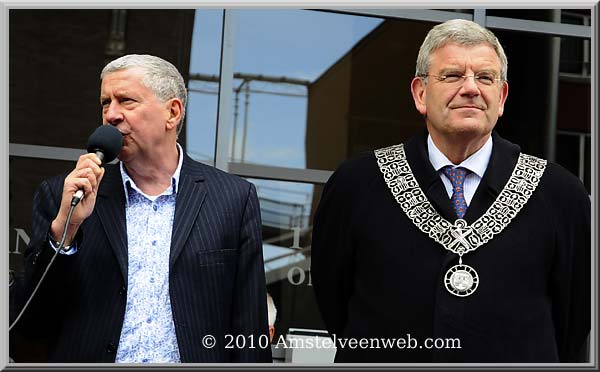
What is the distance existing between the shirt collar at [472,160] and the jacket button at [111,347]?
130 centimetres

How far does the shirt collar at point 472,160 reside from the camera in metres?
4.12

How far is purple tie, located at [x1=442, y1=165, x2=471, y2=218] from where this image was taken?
404 centimetres

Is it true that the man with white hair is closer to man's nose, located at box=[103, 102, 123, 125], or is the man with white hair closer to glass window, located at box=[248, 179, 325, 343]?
man's nose, located at box=[103, 102, 123, 125]

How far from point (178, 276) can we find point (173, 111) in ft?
2.14

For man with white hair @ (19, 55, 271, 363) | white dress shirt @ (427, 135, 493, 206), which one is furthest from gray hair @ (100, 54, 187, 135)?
white dress shirt @ (427, 135, 493, 206)

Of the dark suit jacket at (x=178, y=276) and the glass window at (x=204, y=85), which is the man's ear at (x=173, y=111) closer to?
the dark suit jacket at (x=178, y=276)

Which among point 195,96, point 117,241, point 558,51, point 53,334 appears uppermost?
point 558,51

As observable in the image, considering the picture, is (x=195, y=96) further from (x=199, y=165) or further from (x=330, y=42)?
(x=199, y=165)

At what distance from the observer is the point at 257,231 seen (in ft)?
14.3

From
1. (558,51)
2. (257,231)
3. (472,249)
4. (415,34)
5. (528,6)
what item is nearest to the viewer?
(472,249)

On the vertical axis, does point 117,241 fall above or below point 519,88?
below

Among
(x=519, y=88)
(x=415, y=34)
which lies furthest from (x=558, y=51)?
(x=415, y=34)

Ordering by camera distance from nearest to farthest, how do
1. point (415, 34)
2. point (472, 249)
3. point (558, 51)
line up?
1. point (472, 249)
2. point (415, 34)
3. point (558, 51)

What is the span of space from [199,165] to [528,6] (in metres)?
1.50
